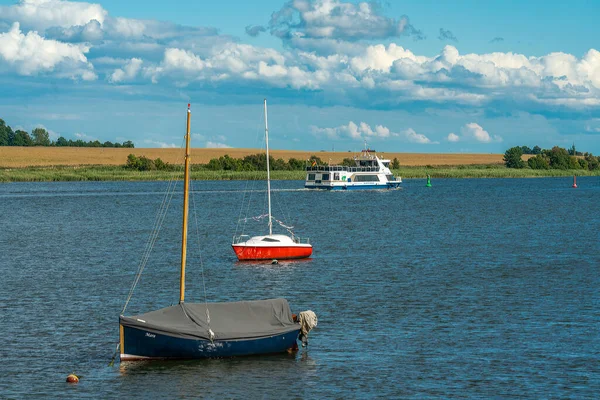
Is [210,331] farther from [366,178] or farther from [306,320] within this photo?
[366,178]

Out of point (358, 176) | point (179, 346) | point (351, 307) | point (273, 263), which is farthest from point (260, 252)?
point (358, 176)

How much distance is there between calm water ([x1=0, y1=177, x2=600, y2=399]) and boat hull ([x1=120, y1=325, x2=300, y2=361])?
0.41 m

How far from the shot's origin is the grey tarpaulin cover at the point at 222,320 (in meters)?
30.3

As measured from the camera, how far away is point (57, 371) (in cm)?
3080

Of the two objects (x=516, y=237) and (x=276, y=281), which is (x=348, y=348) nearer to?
(x=276, y=281)

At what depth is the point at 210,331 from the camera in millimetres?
30531

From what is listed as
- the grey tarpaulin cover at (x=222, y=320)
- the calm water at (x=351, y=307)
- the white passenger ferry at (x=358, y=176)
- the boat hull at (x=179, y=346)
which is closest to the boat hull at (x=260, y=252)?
the calm water at (x=351, y=307)

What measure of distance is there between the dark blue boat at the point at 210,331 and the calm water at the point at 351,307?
538mm

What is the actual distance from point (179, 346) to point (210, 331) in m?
1.19

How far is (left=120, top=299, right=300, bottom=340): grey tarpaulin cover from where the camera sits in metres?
30.3

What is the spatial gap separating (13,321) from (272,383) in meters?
14.9

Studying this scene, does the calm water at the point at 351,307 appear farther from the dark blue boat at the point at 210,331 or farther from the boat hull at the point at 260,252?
the boat hull at the point at 260,252

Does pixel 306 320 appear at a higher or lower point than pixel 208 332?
higher

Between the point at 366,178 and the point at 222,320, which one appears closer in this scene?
the point at 222,320
